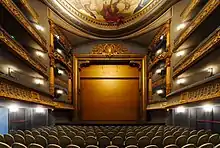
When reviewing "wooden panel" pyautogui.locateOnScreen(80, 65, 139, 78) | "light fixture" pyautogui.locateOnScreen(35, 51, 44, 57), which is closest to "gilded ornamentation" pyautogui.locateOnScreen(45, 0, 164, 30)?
"light fixture" pyautogui.locateOnScreen(35, 51, 44, 57)

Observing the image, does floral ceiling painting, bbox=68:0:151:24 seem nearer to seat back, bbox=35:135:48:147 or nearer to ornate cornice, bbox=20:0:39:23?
ornate cornice, bbox=20:0:39:23

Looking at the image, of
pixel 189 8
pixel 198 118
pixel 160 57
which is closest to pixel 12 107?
pixel 198 118

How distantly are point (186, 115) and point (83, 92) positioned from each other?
10.5 meters

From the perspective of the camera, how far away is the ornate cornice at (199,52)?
28.4 feet

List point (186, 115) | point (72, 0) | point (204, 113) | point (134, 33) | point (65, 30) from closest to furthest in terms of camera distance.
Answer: point (204, 113), point (186, 115), point (72, 0), point (65, 30), point (134, 33)

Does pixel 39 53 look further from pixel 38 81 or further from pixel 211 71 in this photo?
pixel 211 71

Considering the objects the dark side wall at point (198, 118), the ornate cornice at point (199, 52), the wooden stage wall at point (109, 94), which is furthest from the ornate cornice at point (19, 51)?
the dark side wall at point (198, 118)

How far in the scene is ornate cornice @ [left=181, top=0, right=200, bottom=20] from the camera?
11.6 m

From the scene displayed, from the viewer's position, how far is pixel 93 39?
20.3m

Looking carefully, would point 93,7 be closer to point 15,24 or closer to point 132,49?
point 132,49

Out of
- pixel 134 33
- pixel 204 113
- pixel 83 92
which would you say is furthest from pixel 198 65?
pixel 83 92

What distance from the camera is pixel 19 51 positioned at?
35.4 feet

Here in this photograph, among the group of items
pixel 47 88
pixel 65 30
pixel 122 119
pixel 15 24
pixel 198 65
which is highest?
pixel 65 30

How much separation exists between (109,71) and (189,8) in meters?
10.6
